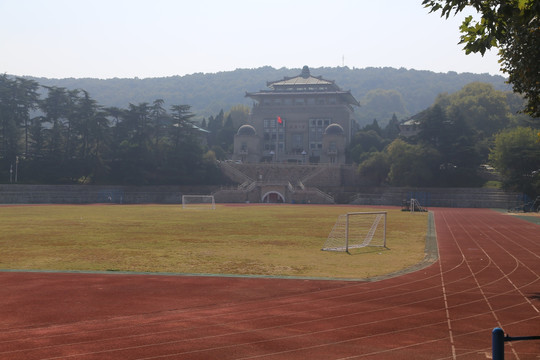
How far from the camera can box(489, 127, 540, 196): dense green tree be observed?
7625 centimetres

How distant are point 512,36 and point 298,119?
123925mm

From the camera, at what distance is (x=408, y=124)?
127 m

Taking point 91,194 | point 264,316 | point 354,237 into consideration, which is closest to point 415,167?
point 91,194

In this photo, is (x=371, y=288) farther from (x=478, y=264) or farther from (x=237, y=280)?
(x=478, y=264)

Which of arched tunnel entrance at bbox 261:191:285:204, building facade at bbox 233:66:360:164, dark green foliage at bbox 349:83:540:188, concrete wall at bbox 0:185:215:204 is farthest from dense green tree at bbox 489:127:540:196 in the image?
building facade at bbox 233:66:360:164

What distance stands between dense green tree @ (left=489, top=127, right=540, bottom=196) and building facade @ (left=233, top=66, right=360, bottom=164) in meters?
58.4

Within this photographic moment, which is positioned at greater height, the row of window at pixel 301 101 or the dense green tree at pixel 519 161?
the row of window at pixel 301 101

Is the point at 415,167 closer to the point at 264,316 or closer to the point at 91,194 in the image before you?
the point at 91,194

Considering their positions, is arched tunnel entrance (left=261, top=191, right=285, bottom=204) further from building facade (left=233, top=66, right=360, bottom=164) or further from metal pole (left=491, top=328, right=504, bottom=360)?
metal pole (left=491, top=328, right=504, bottom=360)

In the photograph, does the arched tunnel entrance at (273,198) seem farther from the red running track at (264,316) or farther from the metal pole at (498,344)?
the metal pole at (498,344)

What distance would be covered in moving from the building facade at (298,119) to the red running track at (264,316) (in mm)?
116873

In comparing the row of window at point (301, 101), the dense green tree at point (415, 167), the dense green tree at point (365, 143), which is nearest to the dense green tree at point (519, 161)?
the dense green tree at point (415, 167)

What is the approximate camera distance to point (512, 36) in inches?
643

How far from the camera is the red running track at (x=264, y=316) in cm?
973
